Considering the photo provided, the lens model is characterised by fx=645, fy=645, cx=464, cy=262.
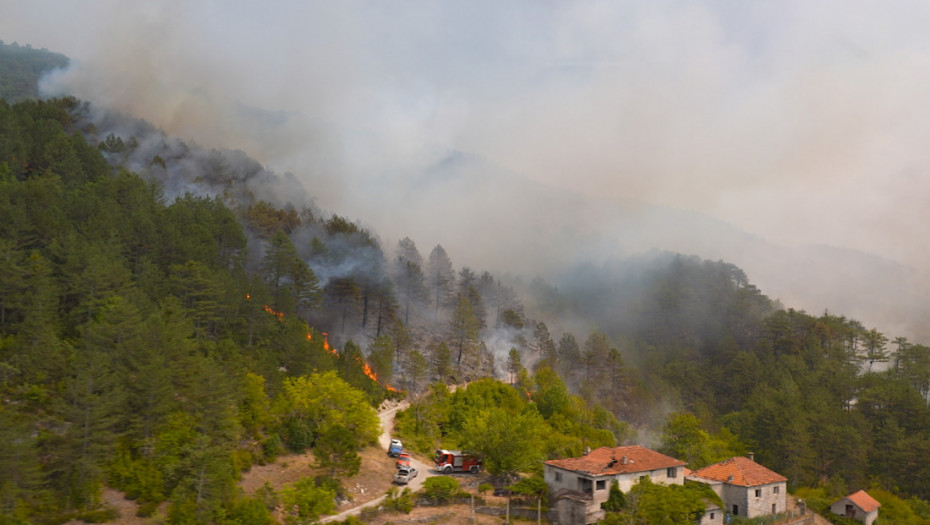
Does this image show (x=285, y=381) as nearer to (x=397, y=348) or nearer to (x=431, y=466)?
(x=431, y=466)

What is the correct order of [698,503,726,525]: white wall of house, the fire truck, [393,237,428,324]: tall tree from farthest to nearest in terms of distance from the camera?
[393,237,428,324]: tall tree < the fire truck < [698,503,726,525]: white wall of house

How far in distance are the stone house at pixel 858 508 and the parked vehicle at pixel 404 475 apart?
4644 cm

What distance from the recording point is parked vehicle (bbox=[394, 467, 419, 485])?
199 feet

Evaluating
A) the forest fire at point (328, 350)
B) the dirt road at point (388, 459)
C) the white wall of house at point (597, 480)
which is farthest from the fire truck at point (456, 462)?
the forest fire at point (328, 350)

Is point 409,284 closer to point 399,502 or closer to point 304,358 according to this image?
point 304,358

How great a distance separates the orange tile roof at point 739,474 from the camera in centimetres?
6388

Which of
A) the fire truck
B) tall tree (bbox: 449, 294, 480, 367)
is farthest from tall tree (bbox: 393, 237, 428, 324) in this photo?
the fire truck

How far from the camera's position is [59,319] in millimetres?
55875

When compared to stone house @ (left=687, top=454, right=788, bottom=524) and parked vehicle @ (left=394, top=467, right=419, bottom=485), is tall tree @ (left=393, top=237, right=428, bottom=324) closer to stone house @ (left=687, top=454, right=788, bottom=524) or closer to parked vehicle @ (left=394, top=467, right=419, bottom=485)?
parked vehicle @ (left=394, top=467, right=419, bottom=485)

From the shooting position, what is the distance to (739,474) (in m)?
64.8

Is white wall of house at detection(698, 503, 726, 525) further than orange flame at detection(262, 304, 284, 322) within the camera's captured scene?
No

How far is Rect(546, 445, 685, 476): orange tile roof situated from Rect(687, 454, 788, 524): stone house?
6030mm

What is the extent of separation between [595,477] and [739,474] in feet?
59.3

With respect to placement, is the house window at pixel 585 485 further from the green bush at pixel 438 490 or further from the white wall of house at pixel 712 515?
the green bush at pixel 438 490
